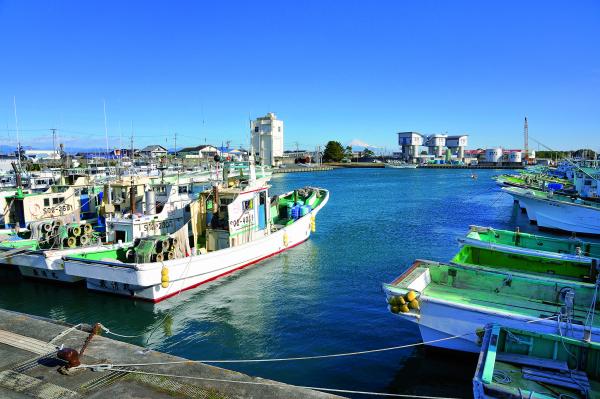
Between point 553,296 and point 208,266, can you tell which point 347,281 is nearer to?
point 208,266

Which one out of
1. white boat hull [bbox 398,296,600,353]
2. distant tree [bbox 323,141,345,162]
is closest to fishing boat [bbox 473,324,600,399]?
white boat hull [bbox 398,296,600,353]

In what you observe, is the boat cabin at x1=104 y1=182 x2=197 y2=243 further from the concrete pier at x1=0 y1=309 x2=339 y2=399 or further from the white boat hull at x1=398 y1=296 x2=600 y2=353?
the white boat hull at x1=398 y1=296 x2=600 y2=353

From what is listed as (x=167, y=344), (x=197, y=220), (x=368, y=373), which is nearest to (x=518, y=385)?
(x=368, y=373)

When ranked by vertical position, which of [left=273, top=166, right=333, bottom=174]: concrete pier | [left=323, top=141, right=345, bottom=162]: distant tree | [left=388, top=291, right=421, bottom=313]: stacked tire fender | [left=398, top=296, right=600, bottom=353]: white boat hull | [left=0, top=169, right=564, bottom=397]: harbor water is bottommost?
[left=0, top=169, right=564, bottom=397]: harbor water

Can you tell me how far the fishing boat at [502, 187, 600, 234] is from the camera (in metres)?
28.2

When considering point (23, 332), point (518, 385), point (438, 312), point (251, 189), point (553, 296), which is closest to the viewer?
point (518, 385)

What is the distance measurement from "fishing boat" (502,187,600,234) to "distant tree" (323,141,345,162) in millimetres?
126837

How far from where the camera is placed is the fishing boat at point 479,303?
8969mm

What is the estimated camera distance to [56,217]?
889 inches

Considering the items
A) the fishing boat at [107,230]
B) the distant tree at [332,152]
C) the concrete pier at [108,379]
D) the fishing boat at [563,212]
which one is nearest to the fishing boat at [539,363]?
the concrete pier at [108,379]

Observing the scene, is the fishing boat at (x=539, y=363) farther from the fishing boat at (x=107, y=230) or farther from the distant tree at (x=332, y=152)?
the distant tree at (x=332, y=152)

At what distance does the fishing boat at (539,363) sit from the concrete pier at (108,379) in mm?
3500

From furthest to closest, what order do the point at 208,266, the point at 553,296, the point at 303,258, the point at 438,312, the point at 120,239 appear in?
the point at 303,258 → the point at 120,239 → the point at 208,266 → the point at 553,296 → the point at 438,312

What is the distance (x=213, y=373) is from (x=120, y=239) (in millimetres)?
12655
